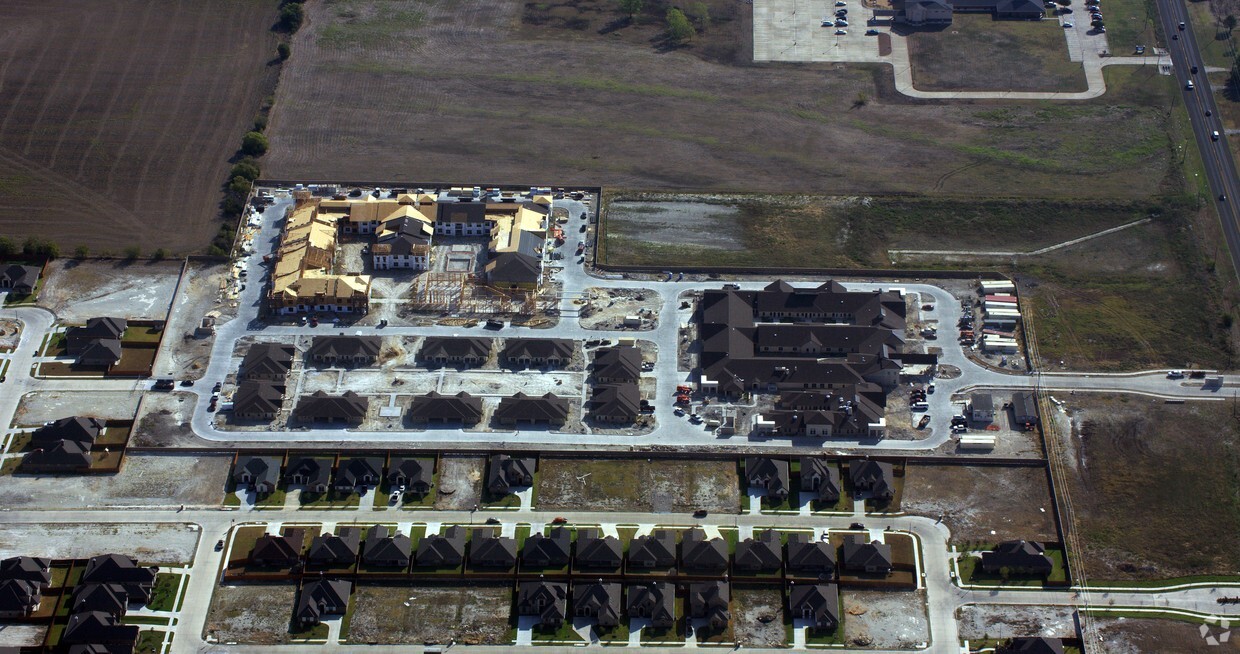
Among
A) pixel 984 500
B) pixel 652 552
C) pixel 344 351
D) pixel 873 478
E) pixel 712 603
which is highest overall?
pixel 344 351


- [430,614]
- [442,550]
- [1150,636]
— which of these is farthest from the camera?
[442,550]

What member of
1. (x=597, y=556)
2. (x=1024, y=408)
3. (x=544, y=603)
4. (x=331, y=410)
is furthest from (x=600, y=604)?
(x=1024, y=408)

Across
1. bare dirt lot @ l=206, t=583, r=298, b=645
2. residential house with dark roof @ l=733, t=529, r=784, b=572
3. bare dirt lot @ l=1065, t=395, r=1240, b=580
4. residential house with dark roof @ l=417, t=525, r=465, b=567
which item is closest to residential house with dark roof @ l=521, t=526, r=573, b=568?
residential house with dark roof @ l=417, t=525, r=465, b=567

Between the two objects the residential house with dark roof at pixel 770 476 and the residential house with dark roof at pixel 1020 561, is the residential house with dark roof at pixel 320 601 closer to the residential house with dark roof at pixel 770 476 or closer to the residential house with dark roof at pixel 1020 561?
the residential house with dark roof at pixel 770 476

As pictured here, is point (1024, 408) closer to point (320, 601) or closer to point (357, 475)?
point (357, 475)

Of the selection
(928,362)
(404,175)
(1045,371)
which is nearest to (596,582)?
(928,362)

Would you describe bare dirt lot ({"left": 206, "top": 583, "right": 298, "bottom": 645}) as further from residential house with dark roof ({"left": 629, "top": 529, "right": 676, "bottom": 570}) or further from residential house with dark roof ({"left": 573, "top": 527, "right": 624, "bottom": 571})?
residential house with dark roof ({"left": 629, "top": 529, "right": 676, "bottom": 570})

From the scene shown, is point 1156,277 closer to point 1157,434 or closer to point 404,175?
point 1157,434
